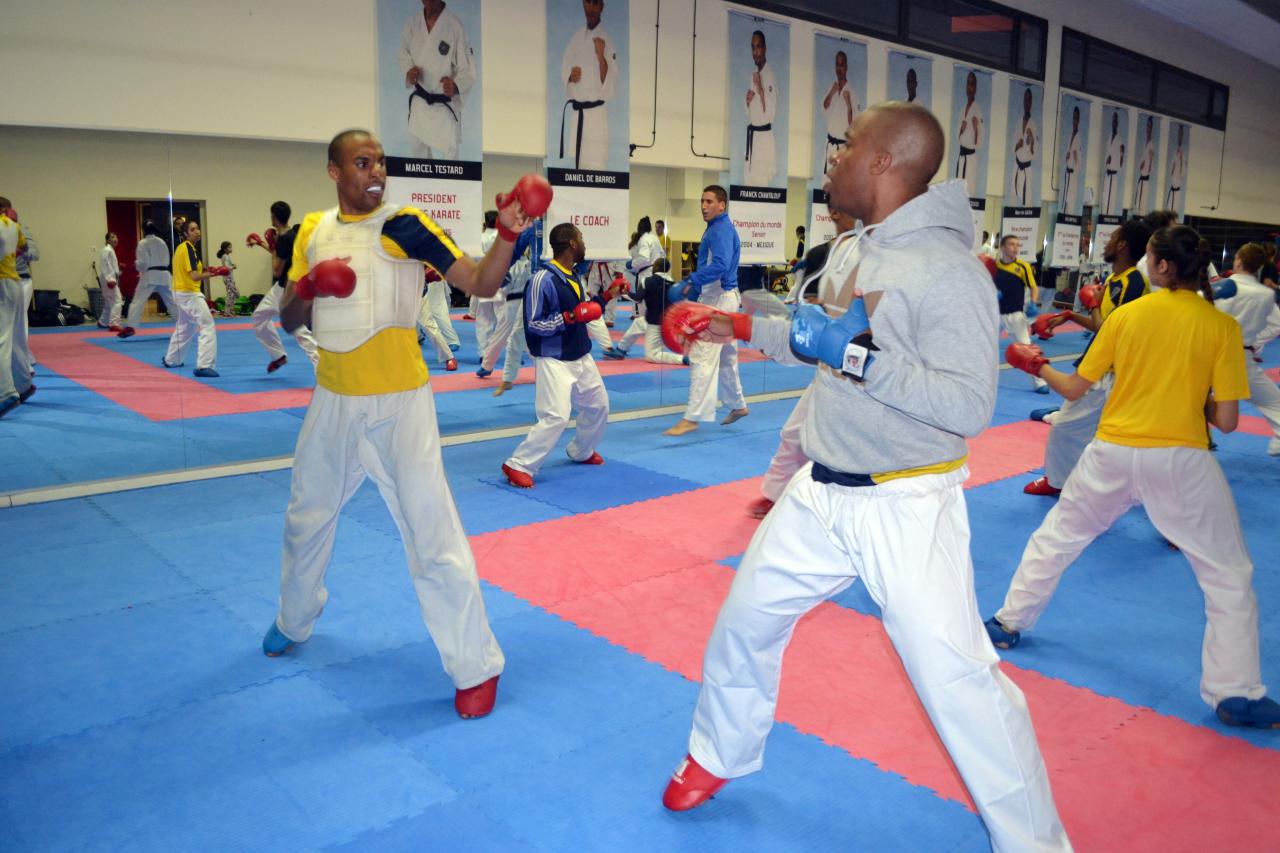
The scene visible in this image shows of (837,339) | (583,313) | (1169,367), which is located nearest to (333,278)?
(837,339)

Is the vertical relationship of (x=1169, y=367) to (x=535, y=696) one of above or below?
above

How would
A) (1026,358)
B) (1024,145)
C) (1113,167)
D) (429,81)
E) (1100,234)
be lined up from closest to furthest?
(1026,358) < (429,81) < (1024,145) < (1100,234) < (1113,167)

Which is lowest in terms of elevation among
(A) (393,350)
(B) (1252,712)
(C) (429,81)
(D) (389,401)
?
(B) (1252,712)

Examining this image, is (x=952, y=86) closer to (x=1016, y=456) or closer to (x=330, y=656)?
(x=1016, y=456)

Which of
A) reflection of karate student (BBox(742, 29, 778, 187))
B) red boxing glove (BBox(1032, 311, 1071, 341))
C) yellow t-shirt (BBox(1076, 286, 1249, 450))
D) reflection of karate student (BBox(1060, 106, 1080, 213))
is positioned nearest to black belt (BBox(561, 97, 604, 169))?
reflection of karate student (BBox(742, 29, 778, 187))

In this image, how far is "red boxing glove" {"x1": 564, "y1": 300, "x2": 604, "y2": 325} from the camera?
20.0 feet

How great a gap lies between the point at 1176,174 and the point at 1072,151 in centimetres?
394

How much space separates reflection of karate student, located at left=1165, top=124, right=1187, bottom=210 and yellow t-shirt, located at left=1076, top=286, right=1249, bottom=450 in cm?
1516

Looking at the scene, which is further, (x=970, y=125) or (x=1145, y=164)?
(x=1145, y=164)

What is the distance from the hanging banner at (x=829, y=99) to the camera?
405 inches

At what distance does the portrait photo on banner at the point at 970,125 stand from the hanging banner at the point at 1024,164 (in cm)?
60

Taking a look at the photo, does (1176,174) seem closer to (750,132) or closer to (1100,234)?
(1100,234)

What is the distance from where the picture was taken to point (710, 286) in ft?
26.6

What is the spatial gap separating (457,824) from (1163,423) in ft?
9.04
